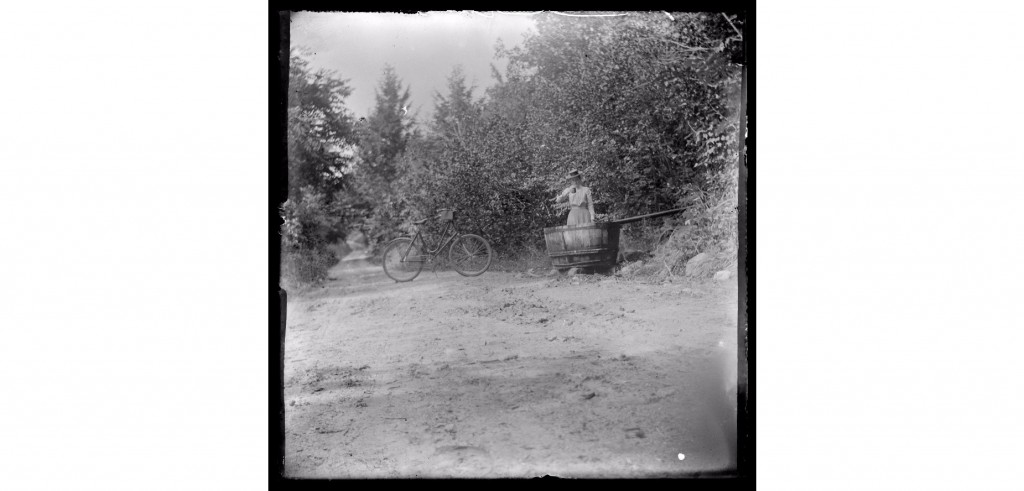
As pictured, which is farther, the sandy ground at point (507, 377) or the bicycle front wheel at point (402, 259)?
the bicycle front wheel at point (402, 259)

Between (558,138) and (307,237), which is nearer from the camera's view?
(307,237)

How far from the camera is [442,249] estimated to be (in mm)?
2797

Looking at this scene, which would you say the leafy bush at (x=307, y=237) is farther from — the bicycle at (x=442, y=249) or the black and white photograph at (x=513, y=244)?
the bicycle at (x=442, y=249)

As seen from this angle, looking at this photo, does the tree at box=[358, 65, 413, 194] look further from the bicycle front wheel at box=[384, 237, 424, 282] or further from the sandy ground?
the sandy ground

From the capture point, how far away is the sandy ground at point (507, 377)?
2.65 m

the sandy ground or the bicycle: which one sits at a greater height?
the bicycle

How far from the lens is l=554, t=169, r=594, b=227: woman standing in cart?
2.79 m

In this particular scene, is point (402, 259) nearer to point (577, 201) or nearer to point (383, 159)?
point (383, 159)

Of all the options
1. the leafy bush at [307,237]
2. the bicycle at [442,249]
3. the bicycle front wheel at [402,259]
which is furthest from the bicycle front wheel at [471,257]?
the leafy bush at [307,237]

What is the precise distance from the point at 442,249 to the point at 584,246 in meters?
0.65

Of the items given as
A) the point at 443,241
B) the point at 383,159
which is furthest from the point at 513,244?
the point at 383,159

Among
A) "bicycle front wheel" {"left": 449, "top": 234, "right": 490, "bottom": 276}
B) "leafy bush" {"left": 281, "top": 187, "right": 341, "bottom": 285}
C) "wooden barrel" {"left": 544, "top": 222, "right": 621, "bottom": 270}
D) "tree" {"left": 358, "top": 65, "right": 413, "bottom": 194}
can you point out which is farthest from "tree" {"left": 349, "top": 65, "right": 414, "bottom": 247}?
"wooden barrel" {"left": 544, "top": 222, "right": 621, "bottom": 270}
